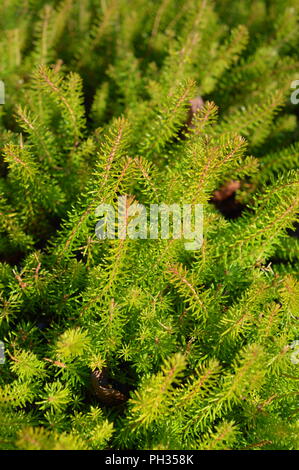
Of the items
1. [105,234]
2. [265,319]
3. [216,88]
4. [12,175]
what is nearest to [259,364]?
[265,319]

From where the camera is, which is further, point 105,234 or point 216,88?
point 216,88

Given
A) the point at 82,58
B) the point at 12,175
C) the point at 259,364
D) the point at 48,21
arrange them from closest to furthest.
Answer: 1. the point at 259,364
2. the point at 12,175
3. the point at 48,21
4. the point at 82,58

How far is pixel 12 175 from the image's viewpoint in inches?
47.8

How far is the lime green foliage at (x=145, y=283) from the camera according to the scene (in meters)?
0.95

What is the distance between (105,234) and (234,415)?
1.69 ft

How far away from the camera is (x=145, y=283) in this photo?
1.10 meters

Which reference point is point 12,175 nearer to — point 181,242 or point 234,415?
point 181,242

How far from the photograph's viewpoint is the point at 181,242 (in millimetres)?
1069

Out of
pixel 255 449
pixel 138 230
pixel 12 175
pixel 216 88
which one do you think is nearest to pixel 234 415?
pixel 255 449

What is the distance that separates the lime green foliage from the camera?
95 centimetres

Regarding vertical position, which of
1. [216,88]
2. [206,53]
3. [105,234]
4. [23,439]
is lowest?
[23,439]

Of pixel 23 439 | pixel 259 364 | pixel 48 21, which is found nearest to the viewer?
pixel 23 439

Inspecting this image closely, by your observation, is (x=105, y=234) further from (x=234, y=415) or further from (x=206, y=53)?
(x=206, y=53)

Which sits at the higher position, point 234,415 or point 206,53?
point 206,53
